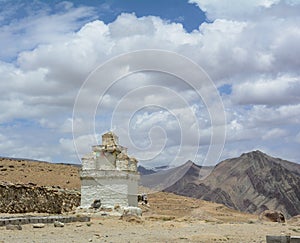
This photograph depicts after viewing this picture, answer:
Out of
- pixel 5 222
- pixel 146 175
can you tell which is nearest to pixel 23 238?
pixel 5 222

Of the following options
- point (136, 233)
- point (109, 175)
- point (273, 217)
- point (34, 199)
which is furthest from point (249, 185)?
point (136, 233)

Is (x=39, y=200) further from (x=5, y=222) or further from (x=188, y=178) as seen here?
(x=188, y=178)

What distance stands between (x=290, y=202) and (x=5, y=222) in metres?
73.2

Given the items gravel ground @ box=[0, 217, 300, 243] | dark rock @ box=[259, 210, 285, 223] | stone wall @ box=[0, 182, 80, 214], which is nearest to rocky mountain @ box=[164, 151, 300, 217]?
stone wall @ box=[0, 182, 80, 214]

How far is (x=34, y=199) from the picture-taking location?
3419 centimetres

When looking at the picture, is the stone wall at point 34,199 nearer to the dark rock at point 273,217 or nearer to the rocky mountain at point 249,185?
the dark rock at point 273,217

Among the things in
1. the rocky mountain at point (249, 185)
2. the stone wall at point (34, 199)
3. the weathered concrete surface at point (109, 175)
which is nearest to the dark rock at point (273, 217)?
the weathered concrete surface at point (109, 175)

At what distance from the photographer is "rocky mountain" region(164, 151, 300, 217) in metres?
85.5

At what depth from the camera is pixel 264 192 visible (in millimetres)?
92562

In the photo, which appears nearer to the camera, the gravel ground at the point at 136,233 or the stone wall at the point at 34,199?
the gravel ground at the point at 136,233

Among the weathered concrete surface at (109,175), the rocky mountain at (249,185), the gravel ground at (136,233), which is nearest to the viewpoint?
the gravel ground at (136,233)

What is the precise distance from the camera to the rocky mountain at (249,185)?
85.5 metres

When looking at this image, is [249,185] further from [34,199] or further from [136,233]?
[136,233]

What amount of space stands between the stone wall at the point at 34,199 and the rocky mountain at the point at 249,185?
48.7m
